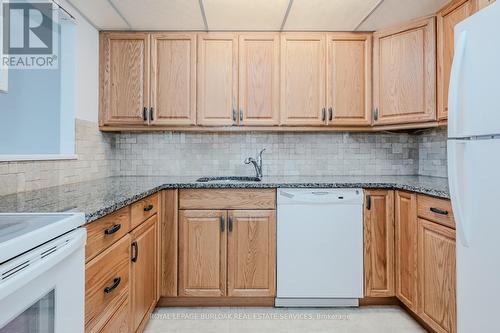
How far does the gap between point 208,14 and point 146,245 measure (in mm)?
1685

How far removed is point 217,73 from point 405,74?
1478 mm

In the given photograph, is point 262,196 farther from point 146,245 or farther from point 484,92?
point 484,92

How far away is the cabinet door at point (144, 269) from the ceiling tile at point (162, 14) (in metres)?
1.45

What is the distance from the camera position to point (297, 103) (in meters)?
2.74

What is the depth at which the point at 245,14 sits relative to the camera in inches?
96.0

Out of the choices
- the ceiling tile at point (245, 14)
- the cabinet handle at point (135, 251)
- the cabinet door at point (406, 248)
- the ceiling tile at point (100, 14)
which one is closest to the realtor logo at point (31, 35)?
the ceiling tile at point (100, 14)

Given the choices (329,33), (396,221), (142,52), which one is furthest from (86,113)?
(396,221)

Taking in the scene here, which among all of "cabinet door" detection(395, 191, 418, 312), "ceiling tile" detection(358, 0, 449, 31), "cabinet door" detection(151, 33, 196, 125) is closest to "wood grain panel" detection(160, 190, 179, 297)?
"cabinet door" detection(151, 33, 196, 125)

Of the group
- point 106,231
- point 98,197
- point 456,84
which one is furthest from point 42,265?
point 456,84

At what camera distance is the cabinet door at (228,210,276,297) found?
238cm

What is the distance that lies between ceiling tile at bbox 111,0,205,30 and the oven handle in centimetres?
177

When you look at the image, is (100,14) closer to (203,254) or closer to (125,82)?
(125,82)

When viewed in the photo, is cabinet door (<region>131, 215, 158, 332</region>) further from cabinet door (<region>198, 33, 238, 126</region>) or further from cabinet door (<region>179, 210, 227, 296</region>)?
Result: cabinet door (<region>198, 33, 238, 126</region>)

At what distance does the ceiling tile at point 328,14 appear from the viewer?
2.27m
